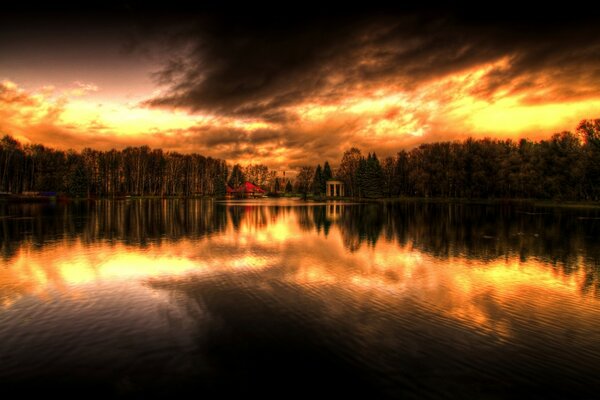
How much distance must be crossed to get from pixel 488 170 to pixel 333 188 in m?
58.4

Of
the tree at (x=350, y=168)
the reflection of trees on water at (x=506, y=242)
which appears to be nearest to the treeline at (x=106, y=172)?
the tree at (x=350, y=168)

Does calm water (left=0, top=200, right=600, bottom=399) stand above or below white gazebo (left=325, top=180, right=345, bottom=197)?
below

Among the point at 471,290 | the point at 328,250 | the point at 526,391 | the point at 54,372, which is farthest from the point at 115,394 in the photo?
the point at 328,250

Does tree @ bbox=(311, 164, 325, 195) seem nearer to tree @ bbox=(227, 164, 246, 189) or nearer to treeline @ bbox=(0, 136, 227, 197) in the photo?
treeline @ bbox=(0, 136, 227, 197)

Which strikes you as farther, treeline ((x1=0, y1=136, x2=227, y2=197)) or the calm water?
treeline ((x1=0, y1=136, x2=227, y2=197))

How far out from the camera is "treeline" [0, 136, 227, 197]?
108062 mm

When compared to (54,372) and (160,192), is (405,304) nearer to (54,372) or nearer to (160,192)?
(54,372)

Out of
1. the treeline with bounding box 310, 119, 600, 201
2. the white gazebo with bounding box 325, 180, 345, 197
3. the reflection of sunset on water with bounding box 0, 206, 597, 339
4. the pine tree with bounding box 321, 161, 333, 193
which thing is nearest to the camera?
the reflection of sunset on water with bounding box 0, 206, 597, 339

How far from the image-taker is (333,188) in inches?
5541

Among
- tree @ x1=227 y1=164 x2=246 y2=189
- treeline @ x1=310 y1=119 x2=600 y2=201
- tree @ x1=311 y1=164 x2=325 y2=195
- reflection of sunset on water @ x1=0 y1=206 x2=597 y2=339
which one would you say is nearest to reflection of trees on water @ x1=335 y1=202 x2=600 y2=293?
reflection of sunset on water @ x1=0 y1=206 x2=597 y2=339

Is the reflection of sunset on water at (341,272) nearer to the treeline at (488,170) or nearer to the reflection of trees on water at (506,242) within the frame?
the reflection of trees on water at (506,242)

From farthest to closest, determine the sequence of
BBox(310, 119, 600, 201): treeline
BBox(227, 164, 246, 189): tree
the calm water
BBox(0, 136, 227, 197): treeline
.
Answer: BBox(227, 164, 246, 189): tree < BBox(0, 136, 227, 197): treeline < BBox(310, 119, 600, 201): treeline < the calm water

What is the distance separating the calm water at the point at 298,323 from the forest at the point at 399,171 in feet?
286

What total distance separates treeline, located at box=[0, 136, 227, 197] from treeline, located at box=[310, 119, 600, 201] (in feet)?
191
